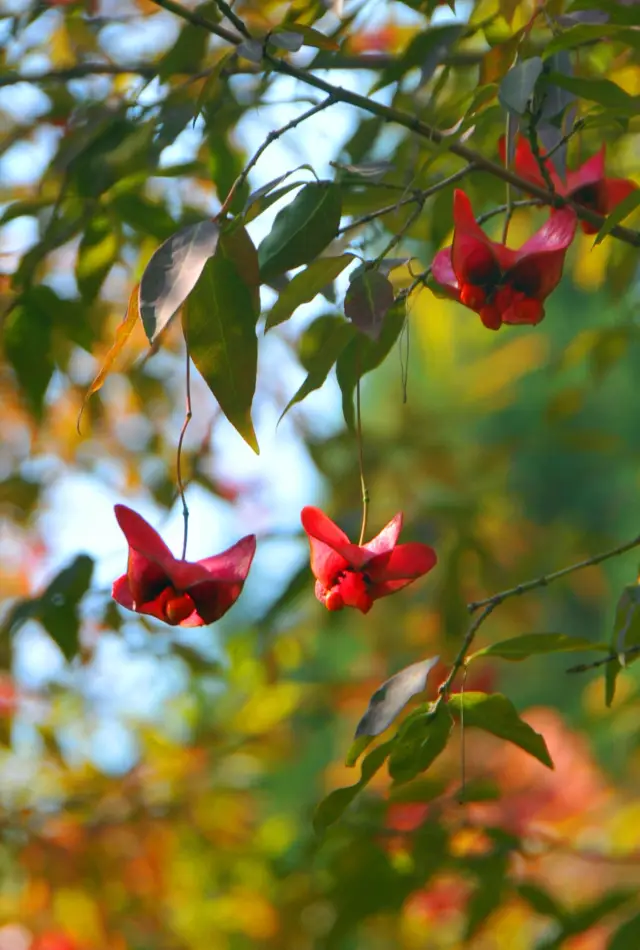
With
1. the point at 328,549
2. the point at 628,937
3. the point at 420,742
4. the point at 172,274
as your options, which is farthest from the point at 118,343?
the point at 628,937

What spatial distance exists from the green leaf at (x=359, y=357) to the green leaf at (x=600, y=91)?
14cm

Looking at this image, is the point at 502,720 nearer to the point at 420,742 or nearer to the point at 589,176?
the point at 420,742

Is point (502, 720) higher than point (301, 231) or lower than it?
lower

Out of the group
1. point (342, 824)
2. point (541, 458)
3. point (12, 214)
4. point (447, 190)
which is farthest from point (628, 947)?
point (541, 458)

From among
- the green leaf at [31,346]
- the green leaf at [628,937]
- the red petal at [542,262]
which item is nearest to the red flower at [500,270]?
the red petal at [542,262]

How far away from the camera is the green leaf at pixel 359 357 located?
62cm

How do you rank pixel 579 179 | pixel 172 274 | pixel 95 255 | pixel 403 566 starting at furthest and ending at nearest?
pixel 95 255 < pixel 579 179 < pixel 403 566 < pixel 172 274

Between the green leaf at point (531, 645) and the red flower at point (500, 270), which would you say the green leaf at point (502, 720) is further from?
the red flower at point (500, 270)

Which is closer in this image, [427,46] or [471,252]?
[471,252]

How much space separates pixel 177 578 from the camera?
568mm

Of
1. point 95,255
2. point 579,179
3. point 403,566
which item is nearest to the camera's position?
point 403,566

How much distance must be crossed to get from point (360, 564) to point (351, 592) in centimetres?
2

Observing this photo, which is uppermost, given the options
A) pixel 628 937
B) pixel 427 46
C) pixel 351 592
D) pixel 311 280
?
pixel 427 46

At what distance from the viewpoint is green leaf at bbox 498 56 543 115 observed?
0.52 m
